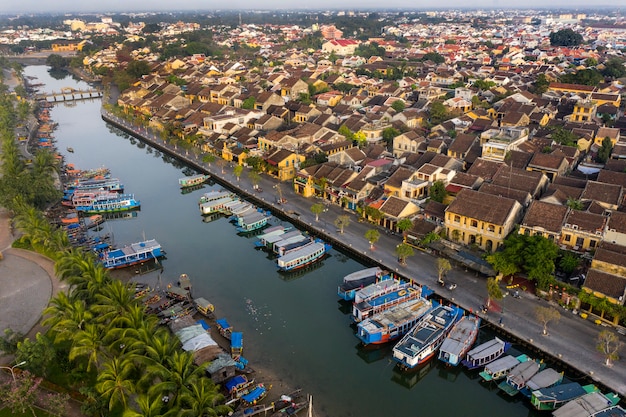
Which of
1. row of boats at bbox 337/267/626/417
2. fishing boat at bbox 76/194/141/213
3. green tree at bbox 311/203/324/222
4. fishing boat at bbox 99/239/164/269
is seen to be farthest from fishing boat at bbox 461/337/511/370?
fishing boat at bbox 76/194/141/213

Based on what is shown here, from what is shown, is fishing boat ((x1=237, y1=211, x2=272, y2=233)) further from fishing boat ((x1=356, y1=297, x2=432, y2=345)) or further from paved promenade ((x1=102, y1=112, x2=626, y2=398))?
fishing boat ((x1=356, y1=297, x2=432, y2=345))

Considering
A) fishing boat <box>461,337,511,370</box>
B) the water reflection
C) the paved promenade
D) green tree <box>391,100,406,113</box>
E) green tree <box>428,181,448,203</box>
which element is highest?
green tree <box>391,100,406,113</box>

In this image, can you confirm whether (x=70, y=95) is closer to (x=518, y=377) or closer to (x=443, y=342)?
(x=443, y=342)

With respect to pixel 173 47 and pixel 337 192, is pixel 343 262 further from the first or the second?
pixel 173 47

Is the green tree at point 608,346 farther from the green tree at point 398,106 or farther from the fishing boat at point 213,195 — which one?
the green tree at point 398,106

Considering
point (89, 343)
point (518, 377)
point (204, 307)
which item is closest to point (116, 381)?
point (89, 343)
